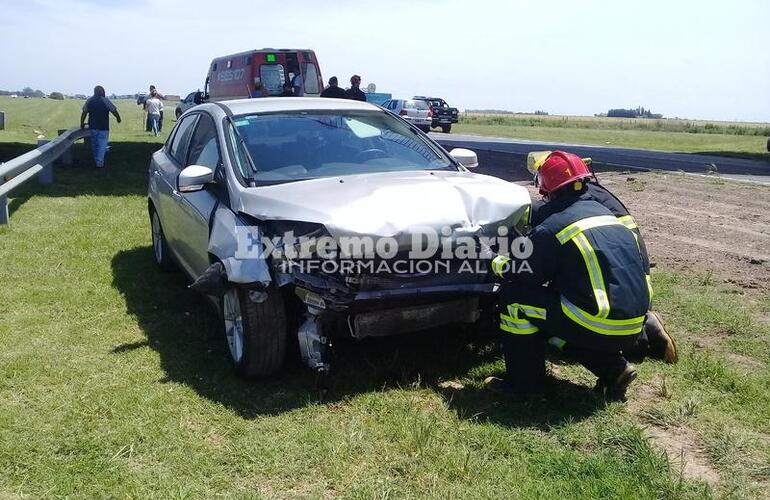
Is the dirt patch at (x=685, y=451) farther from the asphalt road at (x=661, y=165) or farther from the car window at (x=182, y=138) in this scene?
the asphalt road at (x=661, y=165)

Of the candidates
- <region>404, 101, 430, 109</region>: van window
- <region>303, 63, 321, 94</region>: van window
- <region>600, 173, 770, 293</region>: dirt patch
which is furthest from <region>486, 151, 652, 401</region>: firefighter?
<region>404, 101, 430, 109</region>: van window

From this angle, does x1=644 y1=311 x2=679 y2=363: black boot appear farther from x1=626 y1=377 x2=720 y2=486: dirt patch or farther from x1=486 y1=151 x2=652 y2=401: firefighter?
x1=486 y1=151 x2=652 y2=401: firefighter

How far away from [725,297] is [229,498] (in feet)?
14.7

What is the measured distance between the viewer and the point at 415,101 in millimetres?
30766

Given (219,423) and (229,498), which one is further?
(219,423)

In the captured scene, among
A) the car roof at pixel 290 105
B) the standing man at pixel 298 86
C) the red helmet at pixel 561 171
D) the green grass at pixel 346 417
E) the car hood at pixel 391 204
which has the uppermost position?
the standing man at pixel 298 86

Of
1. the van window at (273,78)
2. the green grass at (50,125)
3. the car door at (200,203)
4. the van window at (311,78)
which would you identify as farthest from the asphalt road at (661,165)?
the green grass at (50,125)

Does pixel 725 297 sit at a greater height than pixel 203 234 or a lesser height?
lesser

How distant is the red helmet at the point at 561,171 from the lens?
3736 mm

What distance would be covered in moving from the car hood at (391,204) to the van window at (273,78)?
17207mm

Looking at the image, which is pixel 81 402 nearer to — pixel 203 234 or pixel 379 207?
pixel 203 234

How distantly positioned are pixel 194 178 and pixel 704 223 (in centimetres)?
673

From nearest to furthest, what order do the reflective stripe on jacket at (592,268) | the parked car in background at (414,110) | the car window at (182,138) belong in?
1. the reflective stripe on jacket at (592,268)
2. the car window at (182,138)
3. the parked car in background at (414,110)

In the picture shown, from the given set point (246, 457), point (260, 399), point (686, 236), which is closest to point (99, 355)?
point (260, 399)
